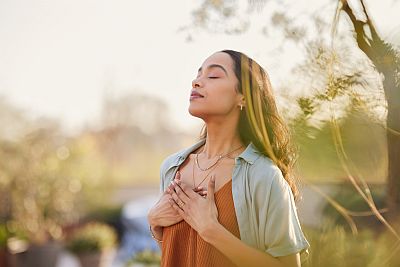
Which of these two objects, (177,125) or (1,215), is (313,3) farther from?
(177,125)

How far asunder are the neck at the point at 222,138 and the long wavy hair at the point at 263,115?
0.03 metres

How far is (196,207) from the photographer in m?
1.05

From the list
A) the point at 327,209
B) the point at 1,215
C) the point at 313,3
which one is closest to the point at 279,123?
the point at 313,3

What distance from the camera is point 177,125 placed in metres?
11.9

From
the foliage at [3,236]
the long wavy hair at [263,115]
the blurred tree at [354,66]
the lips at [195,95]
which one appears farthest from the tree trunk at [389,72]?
the foliage at [3,236]

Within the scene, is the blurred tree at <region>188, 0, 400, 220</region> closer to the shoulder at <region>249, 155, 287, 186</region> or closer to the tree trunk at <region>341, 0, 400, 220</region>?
the tree trunk at <region>341, 0, 400, 220</region>

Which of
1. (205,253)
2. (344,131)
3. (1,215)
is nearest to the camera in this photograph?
(205,253)

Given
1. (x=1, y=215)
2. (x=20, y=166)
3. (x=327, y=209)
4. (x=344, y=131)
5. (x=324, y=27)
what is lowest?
(x=1, y=215)

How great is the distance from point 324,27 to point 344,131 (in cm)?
19

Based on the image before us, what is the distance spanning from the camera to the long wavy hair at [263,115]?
1107 millimetres

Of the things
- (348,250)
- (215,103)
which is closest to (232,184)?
(215,103)

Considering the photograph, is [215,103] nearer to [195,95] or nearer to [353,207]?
[195,95]

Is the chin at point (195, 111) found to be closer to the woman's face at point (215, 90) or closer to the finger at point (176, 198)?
the woman's face at point (215, 90)

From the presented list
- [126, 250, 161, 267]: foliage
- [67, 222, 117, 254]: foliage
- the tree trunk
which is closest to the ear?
the tree trunk
